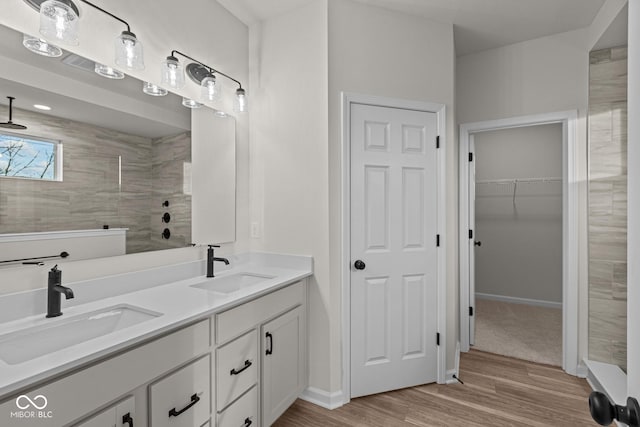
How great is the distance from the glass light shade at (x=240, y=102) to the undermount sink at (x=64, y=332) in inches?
56.5

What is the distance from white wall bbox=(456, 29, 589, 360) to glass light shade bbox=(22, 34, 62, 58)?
297cm

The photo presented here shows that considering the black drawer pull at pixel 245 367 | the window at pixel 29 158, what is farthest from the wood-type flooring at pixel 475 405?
the window at pixel 29 158

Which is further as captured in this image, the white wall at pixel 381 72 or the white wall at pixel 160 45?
the white wall at pixel 381 72

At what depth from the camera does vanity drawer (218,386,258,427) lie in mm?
1474

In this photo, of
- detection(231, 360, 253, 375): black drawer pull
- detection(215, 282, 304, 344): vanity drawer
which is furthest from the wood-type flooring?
detection(215, 282, 304, 344): vanity drawer

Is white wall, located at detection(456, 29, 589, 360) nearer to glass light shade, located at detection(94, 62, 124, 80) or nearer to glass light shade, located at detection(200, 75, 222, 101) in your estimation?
glass light shade, located at detection(200, 75, 222, 101)

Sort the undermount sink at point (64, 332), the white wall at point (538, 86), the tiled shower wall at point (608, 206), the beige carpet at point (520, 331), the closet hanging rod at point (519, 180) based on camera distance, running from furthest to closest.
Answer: the closet hanging rod at point (519, 180) < the beige carpet at point (520, 331) < the white wall at point (538, 86) < the tiled shower wall at point (608, 206) < the undermount sink at point (64, 332)

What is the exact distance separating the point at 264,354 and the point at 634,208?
1637mm

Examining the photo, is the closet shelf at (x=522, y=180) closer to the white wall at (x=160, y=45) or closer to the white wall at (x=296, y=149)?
the white wall at (x=296, y=149)

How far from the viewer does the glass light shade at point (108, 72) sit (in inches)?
59.3

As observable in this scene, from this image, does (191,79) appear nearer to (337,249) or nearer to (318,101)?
(318,101)

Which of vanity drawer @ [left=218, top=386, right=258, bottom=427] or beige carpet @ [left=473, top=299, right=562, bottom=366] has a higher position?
vanity drawer @ [left=218, top=386, right=258, bottom=427]

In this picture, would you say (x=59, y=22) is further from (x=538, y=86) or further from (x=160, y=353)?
(x=538, y=86)

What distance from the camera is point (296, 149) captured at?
224 centimetres
